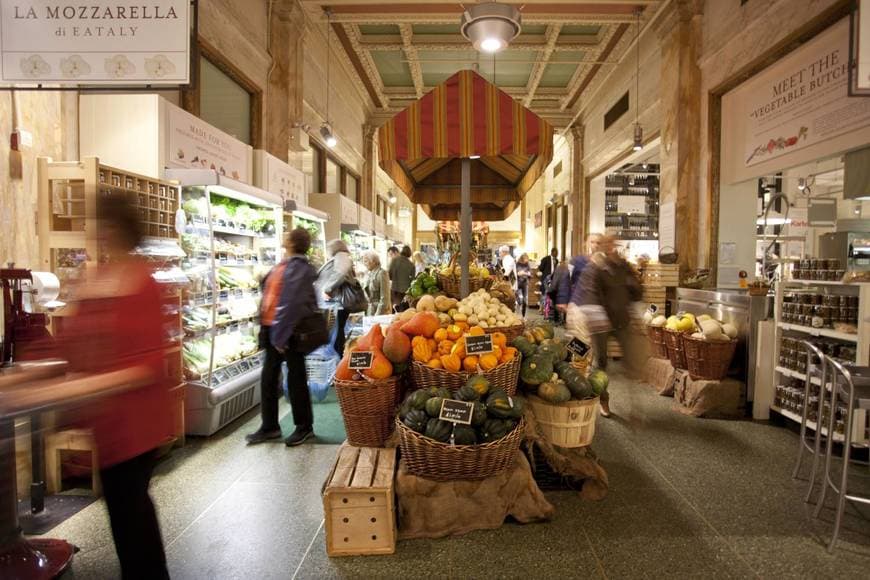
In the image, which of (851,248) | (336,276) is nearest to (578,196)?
(851,248)

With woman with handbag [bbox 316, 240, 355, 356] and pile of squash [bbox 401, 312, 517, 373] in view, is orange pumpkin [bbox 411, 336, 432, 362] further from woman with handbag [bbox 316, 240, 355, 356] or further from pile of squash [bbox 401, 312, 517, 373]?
woman with handbag [bbox 316, 240, 355, 356]

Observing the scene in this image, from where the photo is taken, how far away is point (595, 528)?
282 centimetres

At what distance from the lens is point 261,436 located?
13.8 feet

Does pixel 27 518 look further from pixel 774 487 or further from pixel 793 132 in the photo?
pixel 793 132

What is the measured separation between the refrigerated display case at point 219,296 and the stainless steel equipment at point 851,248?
389 inches

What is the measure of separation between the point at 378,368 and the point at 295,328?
4.37 ft

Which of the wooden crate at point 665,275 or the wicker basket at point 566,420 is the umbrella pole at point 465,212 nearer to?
the wicker basket at point 566,420

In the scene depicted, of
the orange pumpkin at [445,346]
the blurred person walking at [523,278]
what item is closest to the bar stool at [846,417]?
the orange pumpkin at [445,346]

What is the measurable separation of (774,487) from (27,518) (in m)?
4.59

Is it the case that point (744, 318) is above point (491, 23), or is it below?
below

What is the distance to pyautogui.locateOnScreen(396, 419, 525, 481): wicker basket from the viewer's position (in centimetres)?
260

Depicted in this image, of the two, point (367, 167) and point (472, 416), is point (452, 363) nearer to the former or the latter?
point (472, 416)

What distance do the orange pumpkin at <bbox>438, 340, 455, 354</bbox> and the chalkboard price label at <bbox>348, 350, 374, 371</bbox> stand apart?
1.37 ft

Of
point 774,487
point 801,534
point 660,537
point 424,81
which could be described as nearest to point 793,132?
point 774,487
